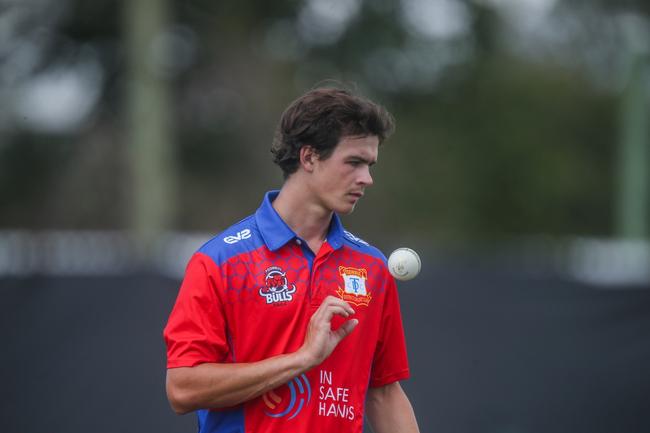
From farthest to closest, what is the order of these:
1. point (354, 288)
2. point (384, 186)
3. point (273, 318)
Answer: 1. point (384, 186)
2. point (354, 288)
3. point (273, 318)

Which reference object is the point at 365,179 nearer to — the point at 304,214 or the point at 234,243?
the point at 304,214

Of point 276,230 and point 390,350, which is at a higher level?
point 276,230

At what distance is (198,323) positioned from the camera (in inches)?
144

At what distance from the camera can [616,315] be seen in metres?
7.70

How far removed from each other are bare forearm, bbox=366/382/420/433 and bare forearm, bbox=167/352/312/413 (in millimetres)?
833

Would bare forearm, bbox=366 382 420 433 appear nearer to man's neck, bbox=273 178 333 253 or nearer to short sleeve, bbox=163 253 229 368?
man's neck, bbox=273 178 333 253

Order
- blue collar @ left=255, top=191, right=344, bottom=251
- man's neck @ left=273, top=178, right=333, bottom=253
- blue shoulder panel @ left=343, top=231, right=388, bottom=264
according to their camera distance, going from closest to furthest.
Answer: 1. blue collar @ left=255, top=191, right=344, bottom=251
2. man's neck @ left=273, top=178, right=333, bottom=253
3. blue shoulder panel @ left=343, top=231, right=388, bottom=264

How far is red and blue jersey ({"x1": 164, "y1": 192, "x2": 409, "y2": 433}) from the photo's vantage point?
370 centimetres

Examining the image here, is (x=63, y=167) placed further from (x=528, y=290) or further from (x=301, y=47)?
(x=528, y=290)

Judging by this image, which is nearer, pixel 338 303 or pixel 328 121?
pixel 338 303

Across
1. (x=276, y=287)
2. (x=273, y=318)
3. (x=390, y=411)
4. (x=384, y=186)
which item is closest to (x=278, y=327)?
(x=273, y=318)

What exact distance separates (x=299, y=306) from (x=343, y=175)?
59 cm

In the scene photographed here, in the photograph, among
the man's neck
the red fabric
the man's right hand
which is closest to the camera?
the man's right hand

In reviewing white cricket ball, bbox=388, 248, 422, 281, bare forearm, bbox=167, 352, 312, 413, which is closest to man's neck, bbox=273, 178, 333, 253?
white cricket ball, bbox=388, 248, 422, 281
